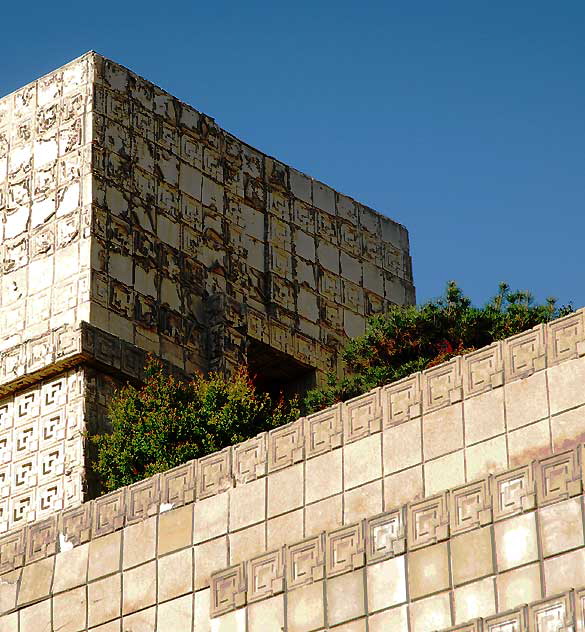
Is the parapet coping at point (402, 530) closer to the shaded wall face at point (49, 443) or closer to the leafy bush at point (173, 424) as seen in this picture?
the leafy bush at point (173, 424)

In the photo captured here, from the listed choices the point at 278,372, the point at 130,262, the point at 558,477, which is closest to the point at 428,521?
the point at 558,477

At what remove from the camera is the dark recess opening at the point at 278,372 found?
28.4 m

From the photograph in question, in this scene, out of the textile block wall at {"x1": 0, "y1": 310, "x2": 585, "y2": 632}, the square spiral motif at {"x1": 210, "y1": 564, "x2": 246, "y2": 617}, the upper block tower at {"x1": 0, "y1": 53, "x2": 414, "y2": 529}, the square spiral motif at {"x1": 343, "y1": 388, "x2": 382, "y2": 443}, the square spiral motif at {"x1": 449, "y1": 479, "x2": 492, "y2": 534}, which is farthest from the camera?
the upper block tower at {"x1": 0, "y1": 53, "x2": 414, "y2": 529}

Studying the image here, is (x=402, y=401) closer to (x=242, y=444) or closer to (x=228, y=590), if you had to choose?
(x=242, y=444)

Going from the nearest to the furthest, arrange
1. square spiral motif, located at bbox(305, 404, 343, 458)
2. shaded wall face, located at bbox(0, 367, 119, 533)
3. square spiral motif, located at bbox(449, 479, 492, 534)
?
square spiral motif, located at bbox(449, 479, 492, 534) < square spiral motif, located at bbox(305, 404, 343, 458) < shaded wall face, located at bbox(0, 367, 119, 533)

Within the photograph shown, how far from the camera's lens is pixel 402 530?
54.5 feet

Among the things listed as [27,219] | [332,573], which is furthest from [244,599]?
[27,219]

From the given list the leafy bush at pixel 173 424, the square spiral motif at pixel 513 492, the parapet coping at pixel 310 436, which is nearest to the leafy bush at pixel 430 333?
the leafy bush at pixel 173 424

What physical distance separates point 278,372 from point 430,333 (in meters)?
3.90

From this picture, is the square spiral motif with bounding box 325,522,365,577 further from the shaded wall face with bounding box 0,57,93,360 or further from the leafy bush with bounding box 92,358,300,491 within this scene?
the shaded wall face with bounding box 0,57,93,360

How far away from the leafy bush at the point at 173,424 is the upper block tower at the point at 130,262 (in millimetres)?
1017

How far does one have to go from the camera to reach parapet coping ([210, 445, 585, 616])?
620 inches

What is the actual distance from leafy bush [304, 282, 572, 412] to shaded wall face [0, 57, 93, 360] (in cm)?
387

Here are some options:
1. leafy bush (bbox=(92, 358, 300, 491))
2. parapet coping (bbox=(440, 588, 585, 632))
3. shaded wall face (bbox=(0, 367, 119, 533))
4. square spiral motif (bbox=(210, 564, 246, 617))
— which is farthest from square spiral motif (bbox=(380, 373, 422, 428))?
shaded wall face (bbox=(0, 367, 119, 533))
